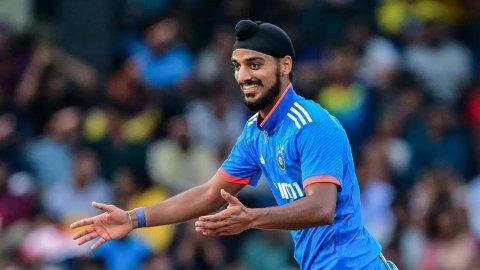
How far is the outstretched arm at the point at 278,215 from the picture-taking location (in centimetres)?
598

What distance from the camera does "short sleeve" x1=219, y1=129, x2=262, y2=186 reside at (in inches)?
285

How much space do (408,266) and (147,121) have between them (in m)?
3.31

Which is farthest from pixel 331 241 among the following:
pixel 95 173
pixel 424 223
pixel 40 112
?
pixel 40 112

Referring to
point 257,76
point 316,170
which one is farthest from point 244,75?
point 316,170

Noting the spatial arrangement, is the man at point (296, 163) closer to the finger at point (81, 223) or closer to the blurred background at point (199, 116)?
the finger at point (81, 223)

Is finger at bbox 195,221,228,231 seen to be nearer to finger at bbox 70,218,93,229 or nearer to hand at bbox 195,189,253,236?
hand at bbox 195,189,253,236

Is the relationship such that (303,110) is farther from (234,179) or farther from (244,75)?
(234,179)

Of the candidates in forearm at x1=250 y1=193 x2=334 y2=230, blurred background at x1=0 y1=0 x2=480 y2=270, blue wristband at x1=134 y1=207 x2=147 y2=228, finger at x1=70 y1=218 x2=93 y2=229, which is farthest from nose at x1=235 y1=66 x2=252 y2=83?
blurred background at x1=0 y1=0 x2=480 y2=270

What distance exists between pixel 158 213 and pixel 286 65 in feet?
3.61

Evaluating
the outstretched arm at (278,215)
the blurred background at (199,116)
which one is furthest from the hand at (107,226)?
the blurred background at (199,116)

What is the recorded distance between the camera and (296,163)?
264 inches

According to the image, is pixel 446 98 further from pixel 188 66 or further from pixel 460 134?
pixel 188 66

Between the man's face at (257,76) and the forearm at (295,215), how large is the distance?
0.67m

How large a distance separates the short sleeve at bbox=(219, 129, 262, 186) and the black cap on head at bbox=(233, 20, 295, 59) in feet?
2.25
